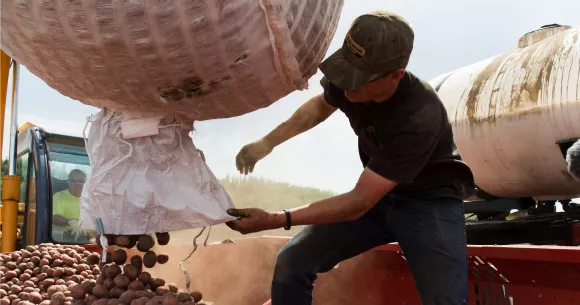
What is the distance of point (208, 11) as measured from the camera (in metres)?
1.64

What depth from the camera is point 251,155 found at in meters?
2.57

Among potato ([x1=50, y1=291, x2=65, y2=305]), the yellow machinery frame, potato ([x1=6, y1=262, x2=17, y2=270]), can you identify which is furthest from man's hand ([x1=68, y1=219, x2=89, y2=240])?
potato ([x1=50, y1=291, x2=65, y2=305])

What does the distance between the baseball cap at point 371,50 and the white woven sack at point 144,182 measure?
69 cm

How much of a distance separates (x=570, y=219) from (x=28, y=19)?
3.66 m

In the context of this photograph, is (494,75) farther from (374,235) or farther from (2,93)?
(2,93)

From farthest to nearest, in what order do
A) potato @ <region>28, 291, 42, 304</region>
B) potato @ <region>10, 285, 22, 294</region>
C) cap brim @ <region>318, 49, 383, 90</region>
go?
potato @ <region>10, 285, 22, 294</region> → potato @ <region>28, 291, 42, 304</region> → cap brim @ <region>318, 49, 383, 90</region>

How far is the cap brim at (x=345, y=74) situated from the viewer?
2010mm

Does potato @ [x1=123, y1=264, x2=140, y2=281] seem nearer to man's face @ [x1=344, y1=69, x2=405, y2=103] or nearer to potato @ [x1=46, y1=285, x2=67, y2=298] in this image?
potato @ [x1=46, y1=285, x2=67, y2=298]

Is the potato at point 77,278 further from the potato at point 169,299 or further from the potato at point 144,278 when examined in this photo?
the potato at point 169,299

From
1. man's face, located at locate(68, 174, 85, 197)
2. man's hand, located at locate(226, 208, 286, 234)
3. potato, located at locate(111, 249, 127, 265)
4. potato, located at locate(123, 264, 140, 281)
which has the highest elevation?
man's face, located at locate(68, 174, 85, 197)

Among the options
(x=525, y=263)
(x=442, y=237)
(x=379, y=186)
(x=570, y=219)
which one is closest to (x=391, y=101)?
(x=379, y=186)

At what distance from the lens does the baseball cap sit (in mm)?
1965

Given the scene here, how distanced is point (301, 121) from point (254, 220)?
73 cm

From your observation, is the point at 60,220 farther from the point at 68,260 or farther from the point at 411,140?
the point at 411,140
